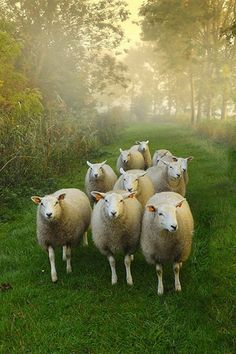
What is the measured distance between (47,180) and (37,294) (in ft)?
21.4

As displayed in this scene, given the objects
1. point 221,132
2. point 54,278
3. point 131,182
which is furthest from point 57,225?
point 221,132

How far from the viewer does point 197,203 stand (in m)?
9.47

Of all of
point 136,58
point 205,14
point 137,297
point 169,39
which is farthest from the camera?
point 136,58

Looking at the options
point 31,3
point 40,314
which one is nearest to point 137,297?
point 40,314

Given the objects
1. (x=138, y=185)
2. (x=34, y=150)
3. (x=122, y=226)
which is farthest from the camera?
(x=34, y=150)

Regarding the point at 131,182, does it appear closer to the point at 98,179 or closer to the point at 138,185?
the point at 138,185

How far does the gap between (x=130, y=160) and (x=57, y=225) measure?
20.2ft

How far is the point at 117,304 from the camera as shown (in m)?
5.43

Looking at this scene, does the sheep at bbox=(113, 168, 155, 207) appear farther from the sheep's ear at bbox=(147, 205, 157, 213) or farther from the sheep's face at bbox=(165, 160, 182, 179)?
the sheep's ear at bbox=(147, 205, 157, 213)

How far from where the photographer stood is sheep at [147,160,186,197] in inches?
345

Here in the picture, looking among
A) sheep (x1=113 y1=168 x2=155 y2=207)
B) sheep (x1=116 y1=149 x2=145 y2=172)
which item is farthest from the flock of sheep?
sheep (x1=116 y1=149 x2=145 y2=172)

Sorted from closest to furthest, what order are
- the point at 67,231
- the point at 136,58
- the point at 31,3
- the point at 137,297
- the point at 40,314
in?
the point at 40,314 < the point at 137,297 < the point at 67,231 < the point at 31,3 < the point at 136,58

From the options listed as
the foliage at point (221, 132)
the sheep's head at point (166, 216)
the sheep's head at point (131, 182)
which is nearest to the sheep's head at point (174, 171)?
the sheep's head at point (131, 182)

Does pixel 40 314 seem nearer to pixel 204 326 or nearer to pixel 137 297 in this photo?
pixel 137 297
